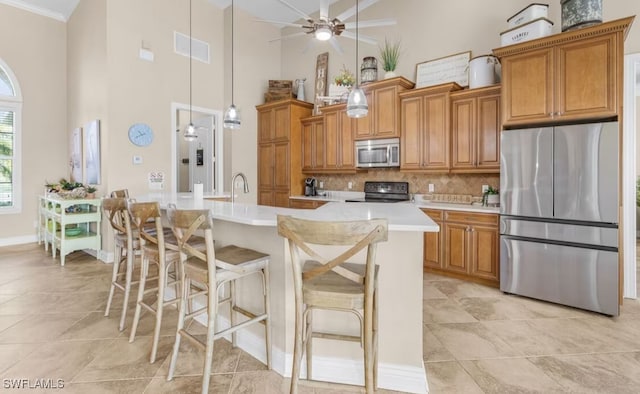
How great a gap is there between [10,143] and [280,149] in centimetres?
474

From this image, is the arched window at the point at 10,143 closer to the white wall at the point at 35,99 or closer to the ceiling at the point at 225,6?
the white wall at the point at 35,99

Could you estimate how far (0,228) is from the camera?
5.36 m

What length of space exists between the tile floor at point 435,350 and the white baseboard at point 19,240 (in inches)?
118

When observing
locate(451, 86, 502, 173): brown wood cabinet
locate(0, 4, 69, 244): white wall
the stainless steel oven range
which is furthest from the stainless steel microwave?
locate(0, 4, 69, 244): white wall

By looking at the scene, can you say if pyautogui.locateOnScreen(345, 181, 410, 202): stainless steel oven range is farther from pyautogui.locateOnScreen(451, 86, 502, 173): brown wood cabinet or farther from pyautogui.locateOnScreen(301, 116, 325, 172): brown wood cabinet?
pyautogui.locateOnScreen(301, 116, 325, 172): brown wood cabinet

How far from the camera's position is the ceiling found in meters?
5.34

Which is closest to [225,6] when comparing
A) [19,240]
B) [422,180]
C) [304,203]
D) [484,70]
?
[304,203]

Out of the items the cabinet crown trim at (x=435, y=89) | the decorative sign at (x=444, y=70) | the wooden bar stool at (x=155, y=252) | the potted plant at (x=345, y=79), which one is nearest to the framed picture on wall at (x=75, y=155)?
the wooden bar stool at (x=155, y=252)

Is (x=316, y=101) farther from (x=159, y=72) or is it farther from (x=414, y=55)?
(x=159, y=72)

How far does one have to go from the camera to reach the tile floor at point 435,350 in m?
1.86

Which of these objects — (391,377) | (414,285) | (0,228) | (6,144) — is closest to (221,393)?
(391,377)

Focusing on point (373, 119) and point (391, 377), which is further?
point (373, 119)

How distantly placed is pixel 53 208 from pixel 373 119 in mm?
5014

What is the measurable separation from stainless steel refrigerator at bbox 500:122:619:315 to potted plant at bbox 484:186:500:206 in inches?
18.6
